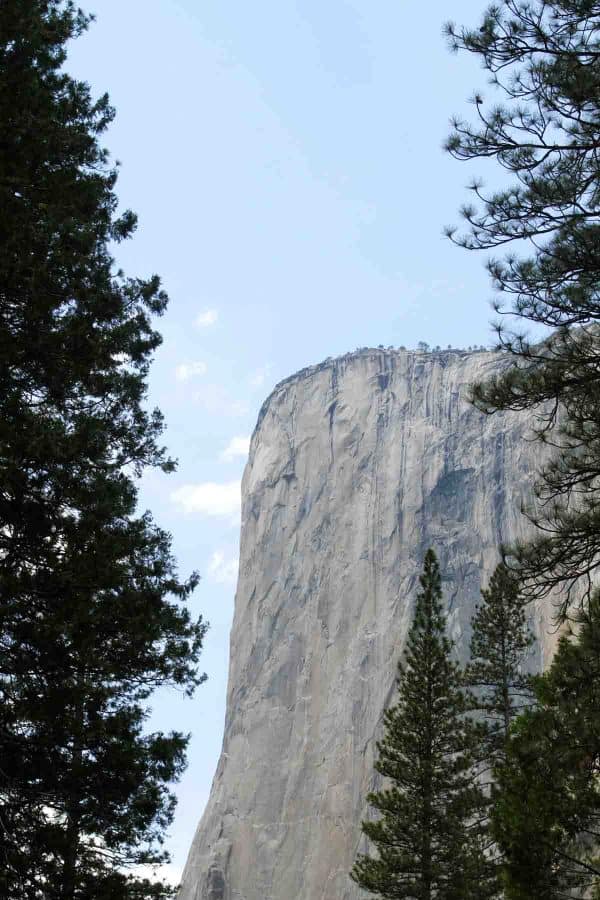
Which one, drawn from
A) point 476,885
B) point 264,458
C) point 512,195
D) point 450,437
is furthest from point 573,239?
point 264,458

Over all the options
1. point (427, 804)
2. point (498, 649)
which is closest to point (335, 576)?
point (498, 649)

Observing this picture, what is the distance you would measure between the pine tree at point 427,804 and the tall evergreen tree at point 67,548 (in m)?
9.50

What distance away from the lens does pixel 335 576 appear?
283 ft

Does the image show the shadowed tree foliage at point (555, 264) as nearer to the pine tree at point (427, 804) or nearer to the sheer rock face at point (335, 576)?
the pine tree at point (427, 804)

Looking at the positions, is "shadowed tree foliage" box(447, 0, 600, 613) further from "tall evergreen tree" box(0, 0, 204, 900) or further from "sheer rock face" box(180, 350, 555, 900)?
"sheer rock face" box(180, 350, 555, 900)

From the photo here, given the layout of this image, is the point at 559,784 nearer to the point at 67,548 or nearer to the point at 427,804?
the point at 67,548

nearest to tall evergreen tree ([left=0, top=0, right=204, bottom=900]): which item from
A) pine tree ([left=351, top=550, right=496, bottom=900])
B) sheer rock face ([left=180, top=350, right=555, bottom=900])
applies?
pine tree ([left=351, top=550, right=496, bottom=900])

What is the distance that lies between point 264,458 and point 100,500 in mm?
86166

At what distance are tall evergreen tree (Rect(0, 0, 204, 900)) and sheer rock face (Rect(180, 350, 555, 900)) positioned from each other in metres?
59.3

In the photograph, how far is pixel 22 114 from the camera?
11789 millimetres

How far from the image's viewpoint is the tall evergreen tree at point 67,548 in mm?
10398

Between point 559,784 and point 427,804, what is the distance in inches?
474

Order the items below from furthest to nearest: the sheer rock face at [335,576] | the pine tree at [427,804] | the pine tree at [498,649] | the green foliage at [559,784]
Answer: the sheer rock face at [335,576] → the pine tree at [498,649] → the pine tree at [427,804] → the green foliage at [559,784]

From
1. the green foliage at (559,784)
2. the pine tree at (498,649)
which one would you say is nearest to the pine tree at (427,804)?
the pine tree at (498,649)
